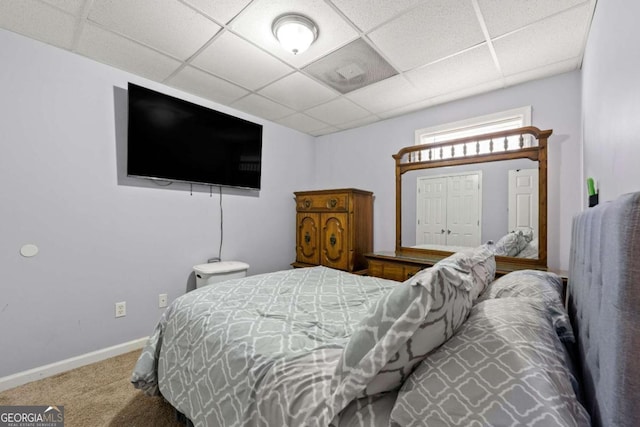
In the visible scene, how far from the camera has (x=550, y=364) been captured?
2.16 ft

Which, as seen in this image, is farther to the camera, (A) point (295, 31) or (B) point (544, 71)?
(B) point (544, 71)

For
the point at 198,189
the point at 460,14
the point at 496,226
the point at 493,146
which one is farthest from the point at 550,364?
the point at 198,189

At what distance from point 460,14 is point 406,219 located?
1.97m

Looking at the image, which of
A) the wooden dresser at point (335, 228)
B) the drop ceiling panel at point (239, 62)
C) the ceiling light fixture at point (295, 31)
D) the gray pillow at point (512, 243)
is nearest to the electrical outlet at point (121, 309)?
the wooden dresser at point (335, 228)

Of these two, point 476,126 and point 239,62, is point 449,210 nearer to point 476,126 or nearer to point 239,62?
point 476,126

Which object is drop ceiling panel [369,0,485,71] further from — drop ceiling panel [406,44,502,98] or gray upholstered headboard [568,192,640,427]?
gray upholstered headboard [568,192,640,427]

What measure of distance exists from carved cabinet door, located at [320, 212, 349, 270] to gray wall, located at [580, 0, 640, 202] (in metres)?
2.16

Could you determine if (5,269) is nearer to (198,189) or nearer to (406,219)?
(198,189)

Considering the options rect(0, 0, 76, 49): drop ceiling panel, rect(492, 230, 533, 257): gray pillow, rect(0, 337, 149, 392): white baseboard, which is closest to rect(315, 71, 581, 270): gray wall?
rect(492, 230, 533, 257): gray pillow

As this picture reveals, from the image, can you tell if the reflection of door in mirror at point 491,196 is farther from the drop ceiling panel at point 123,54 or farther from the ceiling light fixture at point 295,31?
the drop ceiling panel at point 123,54

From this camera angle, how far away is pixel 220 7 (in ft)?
5.41

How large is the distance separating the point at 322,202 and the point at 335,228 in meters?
0.39

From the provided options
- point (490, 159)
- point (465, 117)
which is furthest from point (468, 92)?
point (490, 159)

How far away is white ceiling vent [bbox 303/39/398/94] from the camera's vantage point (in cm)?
208
